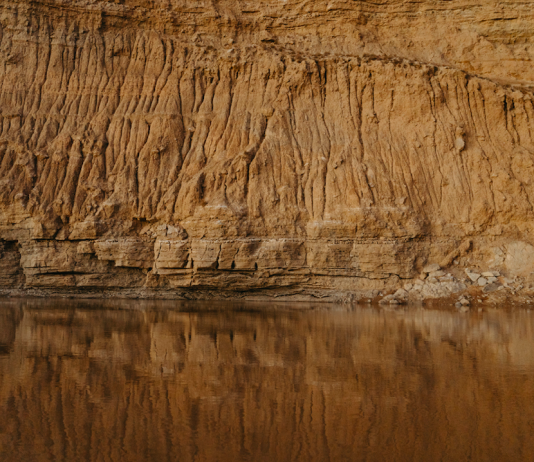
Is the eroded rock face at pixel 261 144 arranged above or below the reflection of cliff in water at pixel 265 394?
above

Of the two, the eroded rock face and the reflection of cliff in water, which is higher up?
the eroded rock face

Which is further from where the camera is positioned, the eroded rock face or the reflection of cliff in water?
the eroded rock face

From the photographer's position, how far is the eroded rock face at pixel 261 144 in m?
28.4

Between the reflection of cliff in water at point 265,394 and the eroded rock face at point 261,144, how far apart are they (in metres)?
12.3

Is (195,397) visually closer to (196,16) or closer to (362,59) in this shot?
(362,59)

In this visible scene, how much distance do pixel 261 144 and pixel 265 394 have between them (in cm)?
2391

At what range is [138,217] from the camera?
2994cm

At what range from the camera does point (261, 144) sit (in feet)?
104

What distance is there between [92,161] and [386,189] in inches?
608

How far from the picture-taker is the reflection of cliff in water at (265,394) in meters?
6.46

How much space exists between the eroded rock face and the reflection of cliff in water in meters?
12.3

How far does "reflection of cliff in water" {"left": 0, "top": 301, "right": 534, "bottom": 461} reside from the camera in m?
6.46

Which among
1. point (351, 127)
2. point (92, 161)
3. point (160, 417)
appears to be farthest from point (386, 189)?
point (160, 417)

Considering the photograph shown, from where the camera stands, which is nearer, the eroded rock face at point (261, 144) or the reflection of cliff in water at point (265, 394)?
the reflection of cliff in water at point (265, 394)
